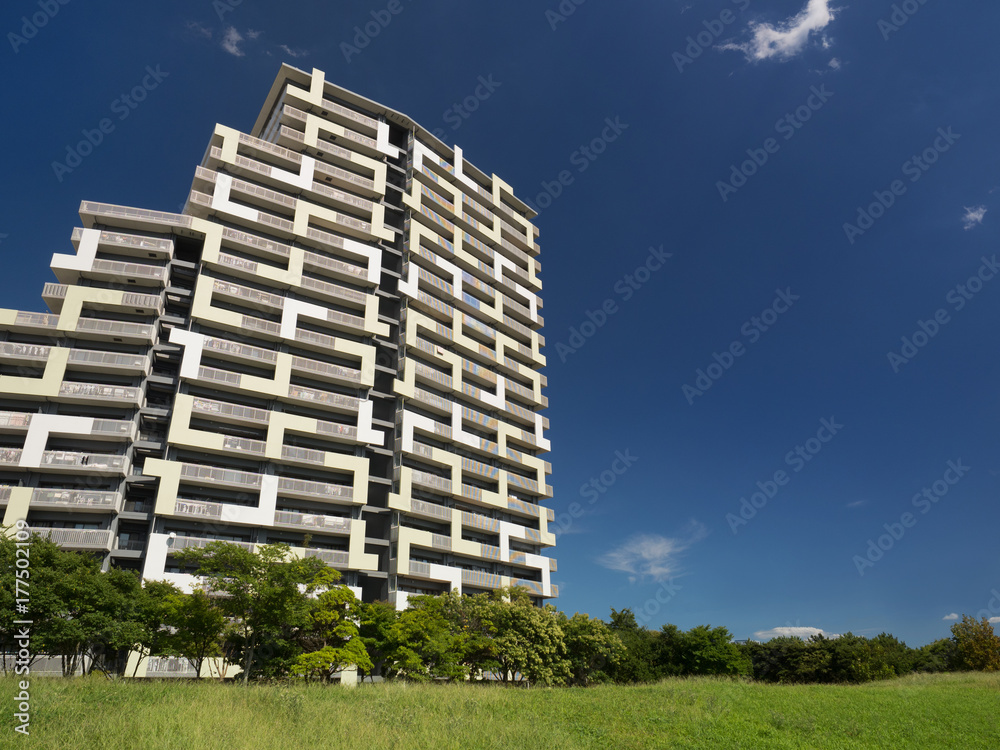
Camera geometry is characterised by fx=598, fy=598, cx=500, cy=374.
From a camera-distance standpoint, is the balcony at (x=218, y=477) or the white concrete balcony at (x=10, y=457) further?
the balcony at (x=218, y=477)

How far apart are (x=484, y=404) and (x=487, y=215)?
23.6 meters

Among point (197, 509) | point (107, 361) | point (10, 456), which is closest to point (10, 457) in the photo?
point (10, 456)

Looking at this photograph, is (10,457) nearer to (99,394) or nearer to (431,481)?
(99,394)

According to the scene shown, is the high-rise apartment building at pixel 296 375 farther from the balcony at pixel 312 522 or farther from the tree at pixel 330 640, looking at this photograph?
the tree at pixel 330 640

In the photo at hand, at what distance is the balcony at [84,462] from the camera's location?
38.1 m

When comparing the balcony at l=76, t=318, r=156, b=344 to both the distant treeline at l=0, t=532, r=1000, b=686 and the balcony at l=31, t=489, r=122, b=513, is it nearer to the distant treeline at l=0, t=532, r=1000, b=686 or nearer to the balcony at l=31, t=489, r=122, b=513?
the balcony at l=31, t=489, r=122, b=513

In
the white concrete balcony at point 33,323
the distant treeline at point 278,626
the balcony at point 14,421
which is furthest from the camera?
the white concrete balcony at point 33,323

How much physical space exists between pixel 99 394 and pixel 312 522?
1677cm

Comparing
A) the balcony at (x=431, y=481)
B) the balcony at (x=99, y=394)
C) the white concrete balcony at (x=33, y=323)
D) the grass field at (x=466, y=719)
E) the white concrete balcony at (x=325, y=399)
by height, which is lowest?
the grass field at (x=466, y=719)

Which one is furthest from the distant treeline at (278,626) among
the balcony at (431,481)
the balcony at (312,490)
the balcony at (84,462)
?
the balcony at (431,481)

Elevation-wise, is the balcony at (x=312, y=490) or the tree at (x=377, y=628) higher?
the balcony at (x=312, y=490)

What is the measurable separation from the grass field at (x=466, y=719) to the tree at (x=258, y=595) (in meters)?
7.17

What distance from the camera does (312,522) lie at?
142 feet

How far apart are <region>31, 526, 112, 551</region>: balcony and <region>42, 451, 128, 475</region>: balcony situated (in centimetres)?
377
